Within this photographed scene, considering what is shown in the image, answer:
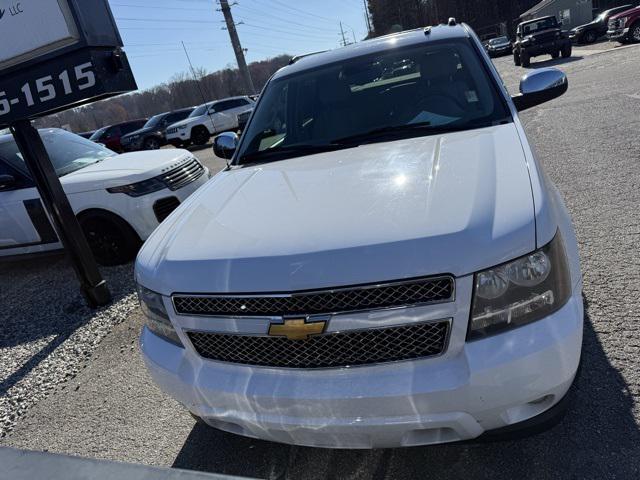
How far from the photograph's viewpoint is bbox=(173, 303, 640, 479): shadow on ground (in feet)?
6.24

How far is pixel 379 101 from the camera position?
2.98 m

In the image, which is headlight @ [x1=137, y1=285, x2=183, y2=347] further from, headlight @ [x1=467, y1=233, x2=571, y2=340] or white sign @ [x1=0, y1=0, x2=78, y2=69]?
white sign @ [x1=0, y1=0, x2=78, y2=69]

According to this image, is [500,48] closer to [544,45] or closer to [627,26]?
[544,45]

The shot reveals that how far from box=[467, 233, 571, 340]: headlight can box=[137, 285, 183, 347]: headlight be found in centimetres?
119

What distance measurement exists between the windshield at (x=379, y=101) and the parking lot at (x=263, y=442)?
1.40m

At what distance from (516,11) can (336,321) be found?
75.6 meters

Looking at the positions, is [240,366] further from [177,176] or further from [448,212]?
[177,176]

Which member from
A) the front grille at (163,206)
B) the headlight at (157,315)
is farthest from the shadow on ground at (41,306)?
the headlight at (157,315)

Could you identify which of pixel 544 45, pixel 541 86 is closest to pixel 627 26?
pixel 544 45

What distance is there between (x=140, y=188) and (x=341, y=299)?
4.06 m

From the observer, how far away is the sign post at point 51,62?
3387mm

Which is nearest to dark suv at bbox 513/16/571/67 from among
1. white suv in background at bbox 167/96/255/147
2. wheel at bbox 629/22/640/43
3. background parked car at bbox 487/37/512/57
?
wheel at bbox 629/22/640/43

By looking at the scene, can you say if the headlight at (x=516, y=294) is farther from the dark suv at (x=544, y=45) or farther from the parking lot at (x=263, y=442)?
the dark suv at (x=544, y=45)

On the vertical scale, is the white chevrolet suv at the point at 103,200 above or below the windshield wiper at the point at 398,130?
below
